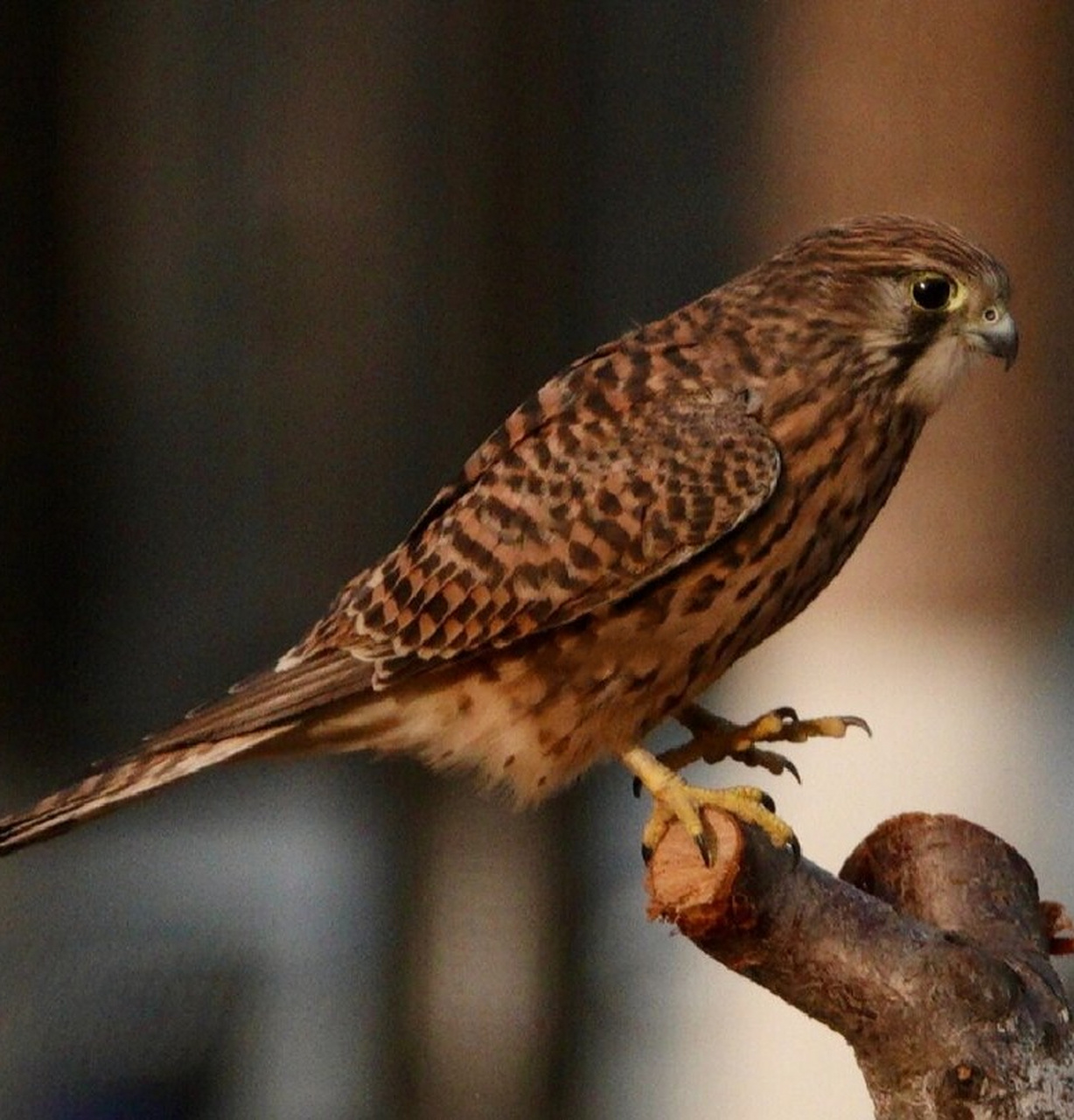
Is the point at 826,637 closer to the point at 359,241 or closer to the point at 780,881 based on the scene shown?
the point at 359,241

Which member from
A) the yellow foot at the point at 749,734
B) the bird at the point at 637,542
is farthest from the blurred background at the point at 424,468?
the bird at the point at 637,542

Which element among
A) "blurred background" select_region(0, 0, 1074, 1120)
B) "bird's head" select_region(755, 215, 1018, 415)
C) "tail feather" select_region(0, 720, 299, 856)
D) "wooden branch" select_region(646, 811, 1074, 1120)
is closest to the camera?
"wooden branch" select_region(646, 811, 1074, 1120)

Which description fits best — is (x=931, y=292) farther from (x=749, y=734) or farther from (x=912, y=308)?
(x=749, y=734)

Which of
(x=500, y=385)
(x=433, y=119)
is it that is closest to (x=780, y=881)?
(x=500, y=385)

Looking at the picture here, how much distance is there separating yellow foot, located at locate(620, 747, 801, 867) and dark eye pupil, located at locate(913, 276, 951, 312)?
604 mm

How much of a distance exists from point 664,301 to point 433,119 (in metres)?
0.64

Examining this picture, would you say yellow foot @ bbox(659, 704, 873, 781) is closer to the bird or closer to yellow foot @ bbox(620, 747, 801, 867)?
the bird

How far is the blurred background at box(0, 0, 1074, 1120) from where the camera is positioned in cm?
488

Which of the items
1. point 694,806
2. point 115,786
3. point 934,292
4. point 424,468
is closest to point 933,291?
point 934,292

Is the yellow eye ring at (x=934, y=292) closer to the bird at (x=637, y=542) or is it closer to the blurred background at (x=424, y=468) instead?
the bird at (x=637, y=542)

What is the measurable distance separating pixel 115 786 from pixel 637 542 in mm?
620

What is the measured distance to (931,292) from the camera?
8.87 ft

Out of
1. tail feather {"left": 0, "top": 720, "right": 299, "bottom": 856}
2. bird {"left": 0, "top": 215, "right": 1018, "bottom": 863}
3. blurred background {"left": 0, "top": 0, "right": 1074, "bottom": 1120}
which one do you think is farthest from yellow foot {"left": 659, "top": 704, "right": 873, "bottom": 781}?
blurred background {"left": 0, "top": 0, "right": 1074, "bottom": 1120}

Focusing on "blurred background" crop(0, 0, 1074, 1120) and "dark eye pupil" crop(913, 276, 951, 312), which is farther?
"blurred background" crop(0, 0, 1074, 1120)
